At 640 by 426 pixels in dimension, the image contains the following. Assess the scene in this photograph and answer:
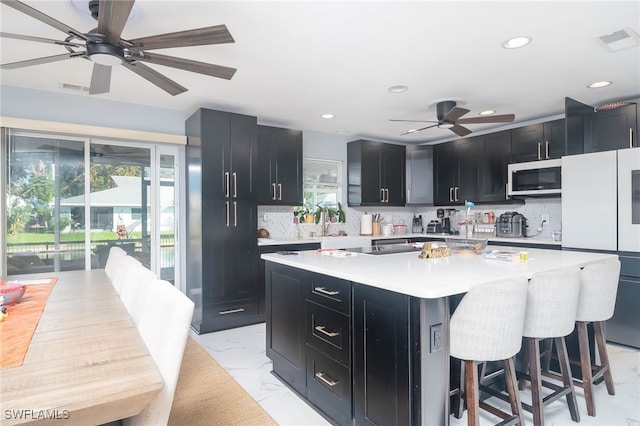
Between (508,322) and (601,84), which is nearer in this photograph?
(508,322)

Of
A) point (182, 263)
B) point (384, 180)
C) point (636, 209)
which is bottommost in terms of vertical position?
point (182, 263)

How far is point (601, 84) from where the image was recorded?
11.0 ft

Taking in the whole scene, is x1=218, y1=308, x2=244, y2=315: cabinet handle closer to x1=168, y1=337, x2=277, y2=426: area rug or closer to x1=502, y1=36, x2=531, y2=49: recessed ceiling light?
x1=168, y1=337, x2=277, y2=426: area rug

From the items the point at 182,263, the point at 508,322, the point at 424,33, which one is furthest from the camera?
the point at 182,263

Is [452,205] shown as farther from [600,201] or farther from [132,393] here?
[132,393]

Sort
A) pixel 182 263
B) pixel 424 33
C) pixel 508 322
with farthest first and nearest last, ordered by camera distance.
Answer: pixel 182 263
pixel 424 33
pixel 508 322

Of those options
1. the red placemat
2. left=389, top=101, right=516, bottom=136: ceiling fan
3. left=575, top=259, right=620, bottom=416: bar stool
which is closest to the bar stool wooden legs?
left=575, top=259, right=620, bottom=416: bar stool

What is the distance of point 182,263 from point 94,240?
3.09 feet

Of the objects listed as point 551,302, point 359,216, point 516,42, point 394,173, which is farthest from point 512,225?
point 551,302

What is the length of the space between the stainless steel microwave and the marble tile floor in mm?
1784

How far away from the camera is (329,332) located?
2.11 meters

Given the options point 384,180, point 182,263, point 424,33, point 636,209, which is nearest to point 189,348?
point 182,263

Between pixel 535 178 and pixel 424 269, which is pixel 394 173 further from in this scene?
pixel 424 269

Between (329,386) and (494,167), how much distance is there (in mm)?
3912
